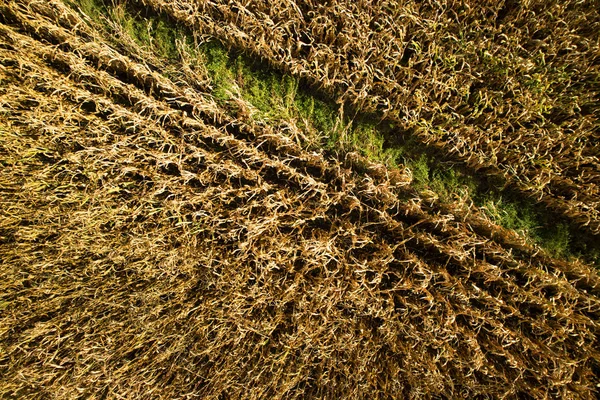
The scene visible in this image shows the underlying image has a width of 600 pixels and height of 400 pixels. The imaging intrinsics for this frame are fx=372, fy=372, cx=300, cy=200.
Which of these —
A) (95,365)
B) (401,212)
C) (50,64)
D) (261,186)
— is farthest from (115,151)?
(401,212)

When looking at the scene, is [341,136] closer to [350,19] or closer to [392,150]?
[392,150]

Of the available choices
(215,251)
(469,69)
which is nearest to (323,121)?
(469,69)

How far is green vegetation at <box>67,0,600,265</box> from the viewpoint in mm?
1622

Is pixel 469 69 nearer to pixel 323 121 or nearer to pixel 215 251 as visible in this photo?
pixel 323 121

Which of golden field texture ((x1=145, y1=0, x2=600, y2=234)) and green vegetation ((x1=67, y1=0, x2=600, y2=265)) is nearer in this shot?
golden field texture ((x1=145, y1=0, x2=600, y2=234))

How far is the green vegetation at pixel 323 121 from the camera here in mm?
1622

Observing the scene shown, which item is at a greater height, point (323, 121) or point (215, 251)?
point (323, 121)

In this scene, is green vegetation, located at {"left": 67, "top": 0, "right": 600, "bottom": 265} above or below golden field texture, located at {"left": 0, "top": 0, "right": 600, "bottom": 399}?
above

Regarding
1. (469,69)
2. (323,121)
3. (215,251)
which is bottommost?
(215,251)

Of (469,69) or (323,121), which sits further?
(323,121)

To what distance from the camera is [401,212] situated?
1653mm

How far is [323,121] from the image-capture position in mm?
1726

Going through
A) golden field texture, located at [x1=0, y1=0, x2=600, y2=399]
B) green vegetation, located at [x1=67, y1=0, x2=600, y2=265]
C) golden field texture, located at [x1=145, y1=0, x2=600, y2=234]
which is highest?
golden field texture, located at [x1=145, y1=0, x2=600, y2=234]

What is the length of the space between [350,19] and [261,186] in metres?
0.81
